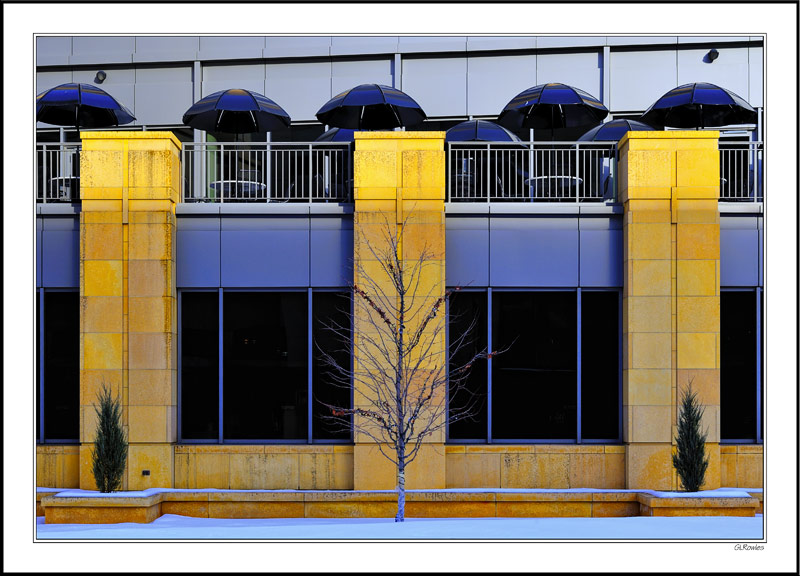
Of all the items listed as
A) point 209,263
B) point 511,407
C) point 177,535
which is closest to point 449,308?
point 511,407

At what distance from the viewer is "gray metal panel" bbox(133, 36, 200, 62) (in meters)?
24.8

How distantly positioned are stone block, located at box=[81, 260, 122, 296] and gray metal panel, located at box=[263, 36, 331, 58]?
958 centimetres

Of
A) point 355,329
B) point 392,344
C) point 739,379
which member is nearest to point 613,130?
point 739,379

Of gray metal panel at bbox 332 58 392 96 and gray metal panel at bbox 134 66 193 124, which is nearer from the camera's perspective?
gray metal panel at bbox 332 58 392 96

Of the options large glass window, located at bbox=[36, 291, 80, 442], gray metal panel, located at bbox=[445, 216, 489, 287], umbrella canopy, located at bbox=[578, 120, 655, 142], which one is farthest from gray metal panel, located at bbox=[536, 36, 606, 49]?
large glass window, located at bbox=[36, 291, 80, 442]

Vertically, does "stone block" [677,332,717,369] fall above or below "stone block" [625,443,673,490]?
above

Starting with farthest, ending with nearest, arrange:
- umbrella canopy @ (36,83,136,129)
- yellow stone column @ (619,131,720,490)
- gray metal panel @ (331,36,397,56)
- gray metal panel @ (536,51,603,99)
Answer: gray metal panel @ (331,36,397,56) < gray metal panel @ (536,51,603,99) < umbrella canopy @ (36,83,136,129) < yellow stone column @ (619,131,720,490)

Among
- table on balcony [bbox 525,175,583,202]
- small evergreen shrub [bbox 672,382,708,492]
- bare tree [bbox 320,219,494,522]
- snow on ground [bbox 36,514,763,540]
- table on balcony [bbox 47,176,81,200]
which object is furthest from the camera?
table on balcony [bbox 47,176,81,200]

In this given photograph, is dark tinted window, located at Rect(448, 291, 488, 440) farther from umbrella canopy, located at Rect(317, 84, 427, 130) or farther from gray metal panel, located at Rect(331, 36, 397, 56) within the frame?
gray metal panel, located at Rect(331, 36, 397, 56)

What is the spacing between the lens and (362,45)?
24500 mm

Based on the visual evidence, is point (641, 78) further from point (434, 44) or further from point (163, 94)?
point (163, 94)

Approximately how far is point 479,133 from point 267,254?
6341mm

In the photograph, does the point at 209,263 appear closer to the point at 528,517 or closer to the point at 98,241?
the point at 98,241

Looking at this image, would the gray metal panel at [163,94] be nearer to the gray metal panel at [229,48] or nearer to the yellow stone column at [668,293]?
→ the gray metal panel at [229,48]
